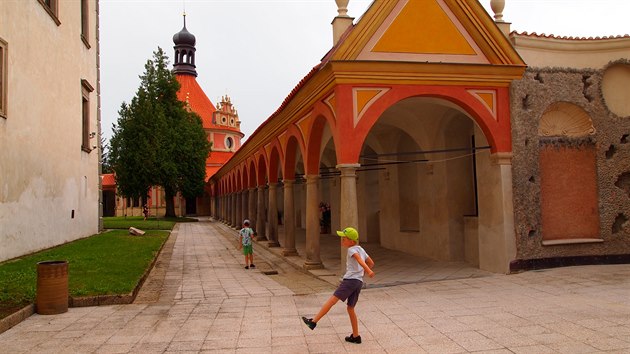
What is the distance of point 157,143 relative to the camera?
34750 millimetres

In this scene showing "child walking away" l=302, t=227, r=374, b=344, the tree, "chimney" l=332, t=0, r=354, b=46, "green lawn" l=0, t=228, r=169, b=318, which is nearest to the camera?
"child walking away" l=302, t=227, r=374, b=344

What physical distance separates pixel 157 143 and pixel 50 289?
93.8 ft

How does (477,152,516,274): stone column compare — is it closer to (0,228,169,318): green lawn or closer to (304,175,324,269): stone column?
(304,175,324,269): stone column

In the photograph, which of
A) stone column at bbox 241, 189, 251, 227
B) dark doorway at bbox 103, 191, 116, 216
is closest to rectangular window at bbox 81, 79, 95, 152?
stone column at bbox 241, 189, 251, 227

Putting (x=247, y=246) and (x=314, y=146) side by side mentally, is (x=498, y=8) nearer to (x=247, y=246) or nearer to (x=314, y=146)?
(x=314, y=146)

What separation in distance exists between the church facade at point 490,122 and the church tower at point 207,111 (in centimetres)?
4198

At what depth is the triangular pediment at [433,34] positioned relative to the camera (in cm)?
991

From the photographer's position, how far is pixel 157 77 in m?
37.8

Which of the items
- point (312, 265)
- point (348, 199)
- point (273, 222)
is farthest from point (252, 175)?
point (348, 199)

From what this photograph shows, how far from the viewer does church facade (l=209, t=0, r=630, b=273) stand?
32.2ft

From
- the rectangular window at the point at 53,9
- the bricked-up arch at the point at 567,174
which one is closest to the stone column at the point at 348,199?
the bricked-up arch at the point at 567,174

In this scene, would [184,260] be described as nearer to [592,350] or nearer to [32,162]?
[32,162]

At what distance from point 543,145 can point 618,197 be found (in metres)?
2.07

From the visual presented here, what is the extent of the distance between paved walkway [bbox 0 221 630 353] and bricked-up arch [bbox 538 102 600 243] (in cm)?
97
